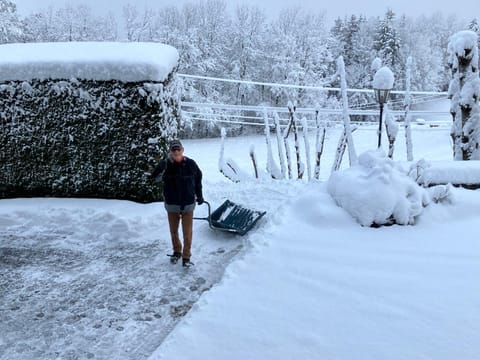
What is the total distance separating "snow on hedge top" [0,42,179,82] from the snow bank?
400cm

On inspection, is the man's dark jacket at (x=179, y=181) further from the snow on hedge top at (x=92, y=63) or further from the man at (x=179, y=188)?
the snow on hedge top at (x=92, y=63)

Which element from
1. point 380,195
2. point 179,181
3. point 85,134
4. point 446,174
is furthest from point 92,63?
point 446,174

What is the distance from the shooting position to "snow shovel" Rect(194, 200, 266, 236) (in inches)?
218

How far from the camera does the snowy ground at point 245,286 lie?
3080mm

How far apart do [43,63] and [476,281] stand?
6439mm

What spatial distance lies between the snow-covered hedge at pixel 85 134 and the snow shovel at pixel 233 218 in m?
1.26

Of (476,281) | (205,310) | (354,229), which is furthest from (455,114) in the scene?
(205,310)

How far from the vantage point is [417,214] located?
5242mm

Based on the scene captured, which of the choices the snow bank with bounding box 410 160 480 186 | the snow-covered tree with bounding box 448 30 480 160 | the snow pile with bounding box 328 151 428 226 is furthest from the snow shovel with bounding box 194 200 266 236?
the snow-covered tree with bounding box 448 30 480 160

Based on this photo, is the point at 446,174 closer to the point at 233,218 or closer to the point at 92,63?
the point at 233,218

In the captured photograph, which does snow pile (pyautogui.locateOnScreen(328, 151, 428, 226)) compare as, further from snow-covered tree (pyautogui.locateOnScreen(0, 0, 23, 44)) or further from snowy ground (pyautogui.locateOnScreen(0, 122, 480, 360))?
snow-covered tree (pyautogui.locateOnScreen(0, 0, 23, 44))

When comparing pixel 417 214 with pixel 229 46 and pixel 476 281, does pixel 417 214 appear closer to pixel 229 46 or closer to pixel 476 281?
pixel 476 281

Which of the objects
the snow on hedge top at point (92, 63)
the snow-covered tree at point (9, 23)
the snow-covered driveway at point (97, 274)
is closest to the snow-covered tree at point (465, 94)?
the snow-covered driveway at point (97, 274)

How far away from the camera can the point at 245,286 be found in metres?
3.88
